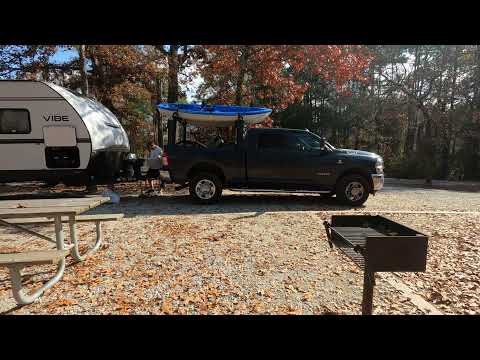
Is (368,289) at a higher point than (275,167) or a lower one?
lower

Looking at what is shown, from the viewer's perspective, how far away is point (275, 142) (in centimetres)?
715

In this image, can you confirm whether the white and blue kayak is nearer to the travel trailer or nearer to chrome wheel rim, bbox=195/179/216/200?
chrome wheel rim, bbox=195/179/216/200

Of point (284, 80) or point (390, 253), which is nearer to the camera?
point (390, 253)

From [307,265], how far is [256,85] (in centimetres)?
987

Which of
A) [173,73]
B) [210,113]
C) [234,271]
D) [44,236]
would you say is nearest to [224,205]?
[210,113]

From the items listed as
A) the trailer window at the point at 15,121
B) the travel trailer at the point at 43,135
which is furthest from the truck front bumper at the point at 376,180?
the trailer window at the point at 15,121

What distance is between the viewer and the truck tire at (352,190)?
274 inches

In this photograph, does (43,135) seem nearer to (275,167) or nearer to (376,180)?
(275,167)

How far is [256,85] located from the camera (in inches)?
468

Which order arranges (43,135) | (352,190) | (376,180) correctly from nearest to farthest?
(376,180), (352,190), (43,135)

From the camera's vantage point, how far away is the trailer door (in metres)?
7.22

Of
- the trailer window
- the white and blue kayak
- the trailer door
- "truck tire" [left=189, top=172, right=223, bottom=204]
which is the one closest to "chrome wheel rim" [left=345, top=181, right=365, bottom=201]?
the white and blue kayak

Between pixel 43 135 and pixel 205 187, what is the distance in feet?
15.2
